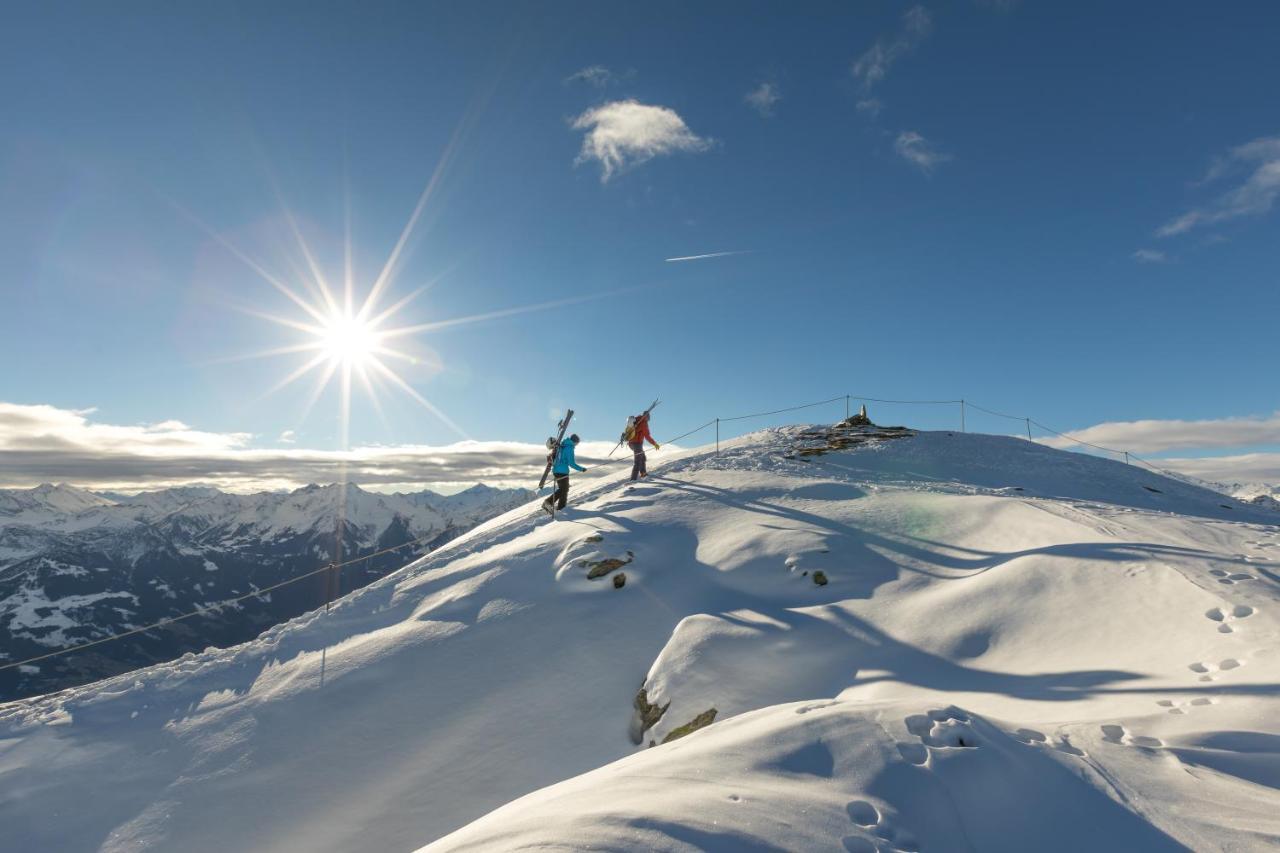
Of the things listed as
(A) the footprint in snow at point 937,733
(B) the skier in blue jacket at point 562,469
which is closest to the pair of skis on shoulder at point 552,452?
(B) the skier in blue jacket at point 562,469

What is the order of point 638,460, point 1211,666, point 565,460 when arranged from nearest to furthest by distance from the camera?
1. point 1211,666
2. point 565,460
3. point 638,460

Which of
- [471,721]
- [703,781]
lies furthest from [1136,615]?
[471,721]

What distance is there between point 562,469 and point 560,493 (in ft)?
2.88

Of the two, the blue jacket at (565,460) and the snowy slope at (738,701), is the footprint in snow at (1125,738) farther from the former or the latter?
the blue jacket at (565,460)

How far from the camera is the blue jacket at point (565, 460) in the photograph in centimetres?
1947

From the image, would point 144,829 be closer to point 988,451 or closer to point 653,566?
point 653,566

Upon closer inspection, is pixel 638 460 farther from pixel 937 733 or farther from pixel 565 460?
pixel 937 733

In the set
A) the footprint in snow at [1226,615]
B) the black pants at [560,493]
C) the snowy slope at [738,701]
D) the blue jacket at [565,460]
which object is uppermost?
the blue jacket at [565,460]

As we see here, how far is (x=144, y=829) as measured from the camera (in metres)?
7.98

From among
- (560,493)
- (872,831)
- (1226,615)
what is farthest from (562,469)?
(872,831)

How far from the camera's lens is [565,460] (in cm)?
1962

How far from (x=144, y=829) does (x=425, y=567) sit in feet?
28.2

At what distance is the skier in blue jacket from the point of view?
19.5m

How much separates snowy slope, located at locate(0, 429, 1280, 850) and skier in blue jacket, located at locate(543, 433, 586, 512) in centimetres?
233
